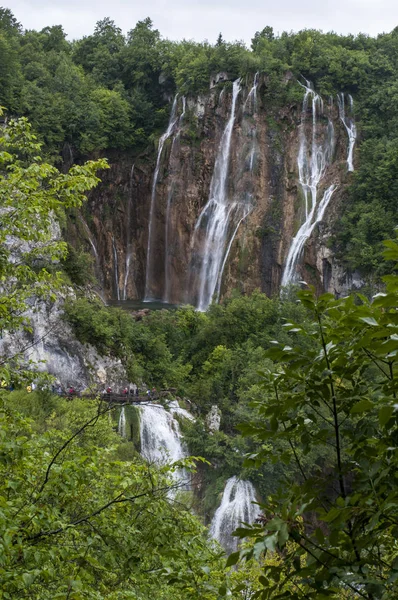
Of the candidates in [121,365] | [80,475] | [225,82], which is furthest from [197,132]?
[80,475]

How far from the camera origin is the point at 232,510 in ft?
64.1

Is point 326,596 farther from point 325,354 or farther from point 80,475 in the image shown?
point 80,475

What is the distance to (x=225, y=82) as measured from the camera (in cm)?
3803

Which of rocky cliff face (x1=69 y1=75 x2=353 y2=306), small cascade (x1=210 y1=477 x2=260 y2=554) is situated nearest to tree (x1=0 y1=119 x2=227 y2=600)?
small cascade (x1=210 y1=477 x2=260 y2=554)

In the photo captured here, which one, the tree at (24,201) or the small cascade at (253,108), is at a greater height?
the small cascade at (253,108)

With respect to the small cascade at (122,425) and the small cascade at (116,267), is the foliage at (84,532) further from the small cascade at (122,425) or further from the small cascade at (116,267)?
the small cascade at (116,267)

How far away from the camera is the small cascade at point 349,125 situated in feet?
115

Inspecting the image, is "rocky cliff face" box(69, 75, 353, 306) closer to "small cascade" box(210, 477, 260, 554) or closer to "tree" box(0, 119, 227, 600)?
"small cascade" box(210, 477, 260, 554)

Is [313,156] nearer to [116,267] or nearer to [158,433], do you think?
[116,267]

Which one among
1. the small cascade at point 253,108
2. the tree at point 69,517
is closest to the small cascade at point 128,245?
the small cascade at point 253,108

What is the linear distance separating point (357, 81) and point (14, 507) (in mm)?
38082

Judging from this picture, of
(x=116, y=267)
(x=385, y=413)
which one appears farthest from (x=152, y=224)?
(x=385, y=413)

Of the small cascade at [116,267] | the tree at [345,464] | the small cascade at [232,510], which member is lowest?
the small cascade at [232,510]

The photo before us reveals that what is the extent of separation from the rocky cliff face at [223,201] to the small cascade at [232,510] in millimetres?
14947
